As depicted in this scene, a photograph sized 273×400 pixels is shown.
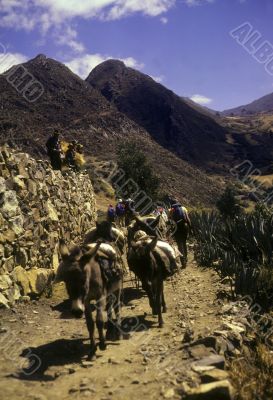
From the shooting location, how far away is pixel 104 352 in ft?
22.5

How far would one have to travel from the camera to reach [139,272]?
8719mm

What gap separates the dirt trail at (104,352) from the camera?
559cm

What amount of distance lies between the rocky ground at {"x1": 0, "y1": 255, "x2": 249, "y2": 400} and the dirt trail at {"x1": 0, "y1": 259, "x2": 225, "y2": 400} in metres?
0.01

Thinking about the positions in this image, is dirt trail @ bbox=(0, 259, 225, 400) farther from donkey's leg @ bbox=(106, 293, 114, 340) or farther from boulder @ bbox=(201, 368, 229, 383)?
donkey's leg @ bbox=(106, 293, 114, 340)

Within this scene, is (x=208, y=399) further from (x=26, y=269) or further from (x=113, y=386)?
(x=26, y=269)

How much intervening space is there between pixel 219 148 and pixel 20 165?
7417cm

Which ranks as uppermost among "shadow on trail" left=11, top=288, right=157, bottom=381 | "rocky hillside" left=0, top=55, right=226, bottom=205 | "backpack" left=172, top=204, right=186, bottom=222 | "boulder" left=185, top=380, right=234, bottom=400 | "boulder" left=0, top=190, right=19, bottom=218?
"rocky hillside" left=0, top=55, right=226, bottom=205

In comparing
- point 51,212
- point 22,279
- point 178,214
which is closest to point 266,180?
point 178,214

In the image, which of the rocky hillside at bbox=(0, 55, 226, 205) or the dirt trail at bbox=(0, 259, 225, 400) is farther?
the rocky hillside at bbox=(0, 55, 226, 205)

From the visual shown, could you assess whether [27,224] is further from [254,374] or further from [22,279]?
[254,374]

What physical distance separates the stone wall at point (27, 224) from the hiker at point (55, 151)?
1550 millimetres

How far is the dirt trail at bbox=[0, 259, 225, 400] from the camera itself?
559 cm

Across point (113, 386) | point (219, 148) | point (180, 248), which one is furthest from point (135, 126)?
point (113, 386)

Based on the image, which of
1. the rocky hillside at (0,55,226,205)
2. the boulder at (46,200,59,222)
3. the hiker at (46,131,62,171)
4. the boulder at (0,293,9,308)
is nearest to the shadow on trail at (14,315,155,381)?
the boulder at (0,293,9,308)
